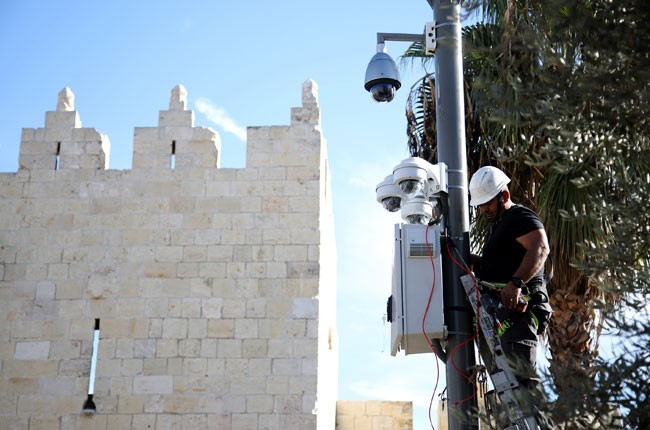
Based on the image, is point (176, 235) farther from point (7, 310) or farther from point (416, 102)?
point (416, 102)

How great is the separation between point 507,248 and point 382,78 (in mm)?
1839

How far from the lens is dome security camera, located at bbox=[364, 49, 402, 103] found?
6824 mm

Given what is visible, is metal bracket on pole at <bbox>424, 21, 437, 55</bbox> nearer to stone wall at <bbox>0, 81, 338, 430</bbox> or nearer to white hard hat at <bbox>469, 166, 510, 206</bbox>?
white hard hat at <bbox>469, 166, 510, 206</bbox>

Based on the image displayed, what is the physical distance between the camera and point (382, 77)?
268 inches

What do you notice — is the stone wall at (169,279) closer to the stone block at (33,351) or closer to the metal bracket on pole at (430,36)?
the stone block at (33,351)

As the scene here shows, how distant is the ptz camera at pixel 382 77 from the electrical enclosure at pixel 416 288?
157 cm

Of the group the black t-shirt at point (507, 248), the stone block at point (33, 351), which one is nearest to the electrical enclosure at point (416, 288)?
the black t-shirt at point (507, 248)

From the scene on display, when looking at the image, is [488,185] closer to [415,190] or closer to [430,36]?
[415,190]

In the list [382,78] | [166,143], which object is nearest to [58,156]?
[166,143]

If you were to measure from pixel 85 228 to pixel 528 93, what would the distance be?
8.59 metres

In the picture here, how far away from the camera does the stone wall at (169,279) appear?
10.8 m

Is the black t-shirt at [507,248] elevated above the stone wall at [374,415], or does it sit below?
above

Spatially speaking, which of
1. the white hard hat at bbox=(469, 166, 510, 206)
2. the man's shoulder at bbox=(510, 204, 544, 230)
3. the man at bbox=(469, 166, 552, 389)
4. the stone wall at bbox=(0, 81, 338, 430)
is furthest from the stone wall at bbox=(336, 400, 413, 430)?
the man's shoulder at bbox=(510, 204, 544, 230)

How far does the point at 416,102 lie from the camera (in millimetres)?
11242
